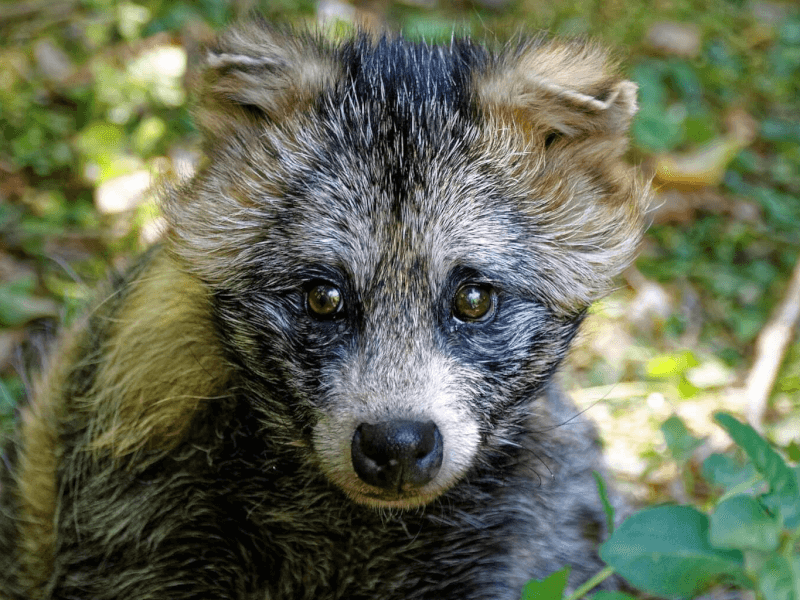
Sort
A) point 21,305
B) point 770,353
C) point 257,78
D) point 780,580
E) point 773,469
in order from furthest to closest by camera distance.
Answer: point 21,305
point 770,353
point 257,78
point 773,469
point 780,580

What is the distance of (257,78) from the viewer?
119 inches

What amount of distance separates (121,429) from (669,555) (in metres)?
2.00

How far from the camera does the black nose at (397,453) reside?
8.67 feet

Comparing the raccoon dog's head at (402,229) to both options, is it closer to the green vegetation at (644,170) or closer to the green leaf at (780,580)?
the green vegetation at (644,170)

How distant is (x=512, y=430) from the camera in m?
3.31

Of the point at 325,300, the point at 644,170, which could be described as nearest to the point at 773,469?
the point at 325,300

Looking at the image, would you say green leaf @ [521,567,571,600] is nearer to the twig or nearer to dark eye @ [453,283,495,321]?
dark eye @ [453,283,495,321]

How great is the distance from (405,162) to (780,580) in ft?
5.15

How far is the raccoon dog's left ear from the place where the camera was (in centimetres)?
308

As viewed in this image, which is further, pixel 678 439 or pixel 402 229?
pixel 678 439

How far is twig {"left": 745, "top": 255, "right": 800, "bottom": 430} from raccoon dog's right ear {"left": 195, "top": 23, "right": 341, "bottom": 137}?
9.28 feet

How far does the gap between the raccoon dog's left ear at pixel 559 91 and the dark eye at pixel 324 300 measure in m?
0.78

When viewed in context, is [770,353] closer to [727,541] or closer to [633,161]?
[633,161]

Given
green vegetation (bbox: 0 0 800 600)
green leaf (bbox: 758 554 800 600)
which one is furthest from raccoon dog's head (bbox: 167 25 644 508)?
green leaf (bbox: 758 554 800 600)
